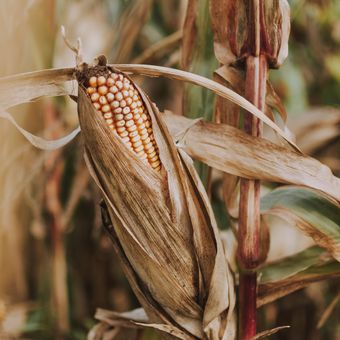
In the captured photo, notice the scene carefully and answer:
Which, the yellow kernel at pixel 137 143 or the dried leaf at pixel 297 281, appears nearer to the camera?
the yellow kernel at pixel 137 143

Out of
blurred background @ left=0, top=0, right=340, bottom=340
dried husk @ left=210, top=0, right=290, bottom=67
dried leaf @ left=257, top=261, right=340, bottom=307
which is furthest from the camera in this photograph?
blurred background @ left=0, top=0, right=340, bottom=340

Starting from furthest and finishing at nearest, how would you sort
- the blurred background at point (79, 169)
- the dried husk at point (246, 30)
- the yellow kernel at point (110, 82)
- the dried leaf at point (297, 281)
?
the blurred background at point (79, 169), the dried leaf at point (297, 281), the dried husk at point (246, 30), the yellow kernel at point (110, 82)

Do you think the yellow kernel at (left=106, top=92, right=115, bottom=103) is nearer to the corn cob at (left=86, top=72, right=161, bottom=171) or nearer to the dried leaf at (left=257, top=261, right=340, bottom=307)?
the corn cob at (left=86, top=72, right=161, bottom=171)

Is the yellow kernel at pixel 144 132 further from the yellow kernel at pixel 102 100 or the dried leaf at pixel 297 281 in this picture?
the dried leaf at pixel 297 281

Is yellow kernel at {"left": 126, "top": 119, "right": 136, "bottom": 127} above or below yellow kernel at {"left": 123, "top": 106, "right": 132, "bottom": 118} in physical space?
below

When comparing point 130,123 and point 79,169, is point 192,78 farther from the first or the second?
point 79,169

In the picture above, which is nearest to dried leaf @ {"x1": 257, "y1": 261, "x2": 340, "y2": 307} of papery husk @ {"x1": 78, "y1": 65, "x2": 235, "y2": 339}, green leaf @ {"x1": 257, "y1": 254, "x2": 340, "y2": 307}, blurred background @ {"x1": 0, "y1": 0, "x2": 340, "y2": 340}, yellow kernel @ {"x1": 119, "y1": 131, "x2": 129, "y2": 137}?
green leaf @ {"x1": 257, "y1": 254, "x2": 340, "y2": 307}

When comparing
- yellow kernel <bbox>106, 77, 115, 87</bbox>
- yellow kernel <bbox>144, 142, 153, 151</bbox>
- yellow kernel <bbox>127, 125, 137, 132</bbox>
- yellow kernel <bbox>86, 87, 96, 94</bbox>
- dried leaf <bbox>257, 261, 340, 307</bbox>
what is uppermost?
yellow kernel <bbox>106, 77, 115, 87</bbox>

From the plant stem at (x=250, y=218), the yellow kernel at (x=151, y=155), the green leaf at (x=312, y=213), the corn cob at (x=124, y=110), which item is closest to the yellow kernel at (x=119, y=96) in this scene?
the corn cob at (x=124, y=110)
